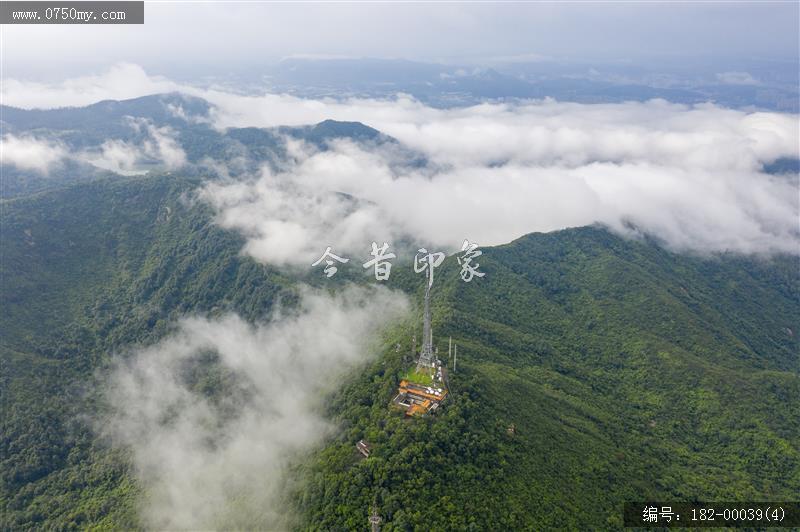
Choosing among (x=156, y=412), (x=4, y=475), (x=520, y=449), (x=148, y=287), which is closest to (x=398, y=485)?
(x=520, y=449)

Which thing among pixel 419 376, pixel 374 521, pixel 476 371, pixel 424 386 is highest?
pixel 419 376

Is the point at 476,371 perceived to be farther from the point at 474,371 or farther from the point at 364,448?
the point at 364,448

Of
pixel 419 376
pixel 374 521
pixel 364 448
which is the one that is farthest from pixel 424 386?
pixel 374 521

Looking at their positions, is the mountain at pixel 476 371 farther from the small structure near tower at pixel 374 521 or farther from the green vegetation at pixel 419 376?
the green vegetation at pixel 419 376

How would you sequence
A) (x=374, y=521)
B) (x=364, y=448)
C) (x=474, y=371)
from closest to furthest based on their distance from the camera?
1. (x=374, y=521)
2. (x=364, y=448)
3. (x=474, y=371)

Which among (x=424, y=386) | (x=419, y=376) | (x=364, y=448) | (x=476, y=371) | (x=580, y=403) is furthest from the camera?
(x=580, y=403)

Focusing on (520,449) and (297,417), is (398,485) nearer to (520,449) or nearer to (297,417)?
(520,449)

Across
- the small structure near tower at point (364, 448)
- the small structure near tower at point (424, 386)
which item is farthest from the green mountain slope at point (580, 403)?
the small structure near tower at point (424, 386)

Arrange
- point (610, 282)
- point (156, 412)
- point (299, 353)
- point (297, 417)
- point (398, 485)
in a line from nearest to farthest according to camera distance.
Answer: point (398, 485), point (297, 417), point (156, 412), point (299, 353), point (610, 282)
